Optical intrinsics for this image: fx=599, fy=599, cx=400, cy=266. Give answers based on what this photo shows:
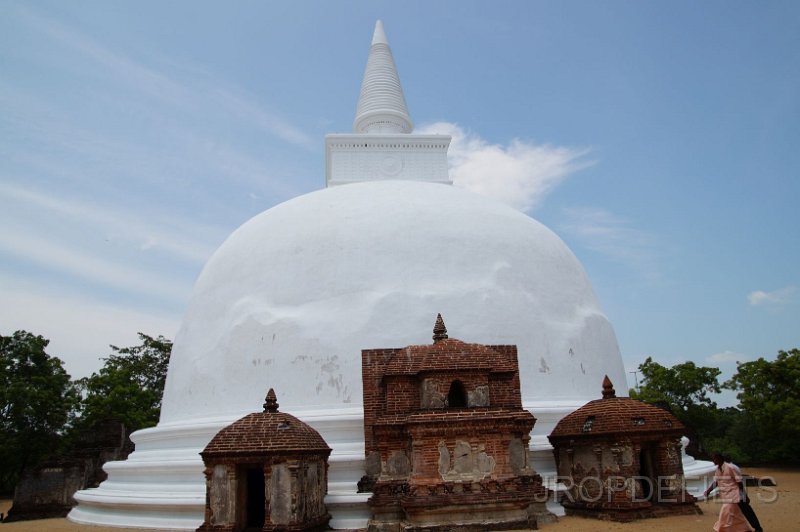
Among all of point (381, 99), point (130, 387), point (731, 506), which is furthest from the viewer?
point (130, 387)

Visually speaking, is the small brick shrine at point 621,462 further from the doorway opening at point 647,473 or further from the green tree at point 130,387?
the green tree at point 130,387

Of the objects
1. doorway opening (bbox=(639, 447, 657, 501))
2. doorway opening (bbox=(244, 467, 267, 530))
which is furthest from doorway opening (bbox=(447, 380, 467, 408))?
doorway opening (bbox=(244, 467, 267, 530))

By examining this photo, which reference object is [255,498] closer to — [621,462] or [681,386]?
[621,462]

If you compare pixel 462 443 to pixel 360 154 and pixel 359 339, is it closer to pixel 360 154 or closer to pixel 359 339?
pixel 359 339

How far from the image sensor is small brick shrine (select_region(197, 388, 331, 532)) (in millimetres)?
8367

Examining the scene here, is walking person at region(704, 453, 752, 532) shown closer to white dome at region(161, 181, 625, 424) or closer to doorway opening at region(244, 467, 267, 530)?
white dome at region(161, 181, 625, 424)

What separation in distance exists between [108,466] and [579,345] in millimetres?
9844

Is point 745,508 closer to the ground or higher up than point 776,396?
closer to the ground

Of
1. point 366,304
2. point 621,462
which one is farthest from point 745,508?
point 366,304

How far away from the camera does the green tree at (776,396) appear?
820 inches

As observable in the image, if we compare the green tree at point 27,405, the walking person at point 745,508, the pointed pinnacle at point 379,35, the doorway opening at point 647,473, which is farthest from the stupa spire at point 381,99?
the green tree at point 27,405

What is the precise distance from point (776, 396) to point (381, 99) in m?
17.7

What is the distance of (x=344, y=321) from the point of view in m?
11.2

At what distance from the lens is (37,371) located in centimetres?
2362
